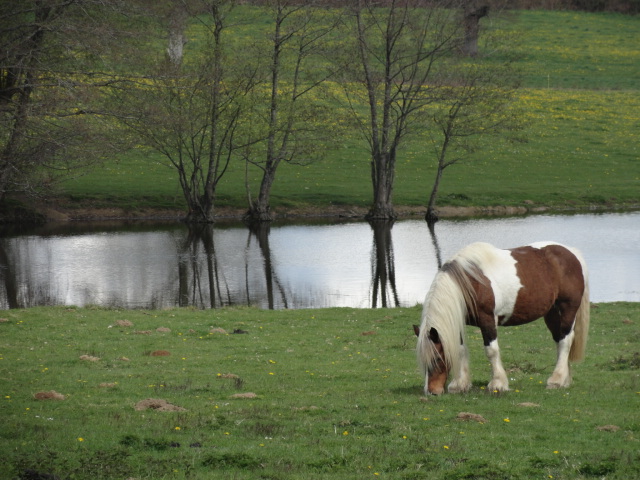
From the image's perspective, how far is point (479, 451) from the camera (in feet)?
31.3

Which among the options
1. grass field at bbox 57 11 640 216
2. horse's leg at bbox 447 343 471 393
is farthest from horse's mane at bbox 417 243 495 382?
grass field at bbox 57 11 640 216

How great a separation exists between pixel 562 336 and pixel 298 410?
4.91 metres

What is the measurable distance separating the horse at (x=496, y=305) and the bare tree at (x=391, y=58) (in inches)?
1371

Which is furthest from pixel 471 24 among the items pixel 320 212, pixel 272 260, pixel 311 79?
pixel 272 260

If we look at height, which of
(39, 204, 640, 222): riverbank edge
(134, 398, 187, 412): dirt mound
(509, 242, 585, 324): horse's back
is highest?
(39, 204, 640, 222): riverbank edge

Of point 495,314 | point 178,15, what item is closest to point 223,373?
point 495,314

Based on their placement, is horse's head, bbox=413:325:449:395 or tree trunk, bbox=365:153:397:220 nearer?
horse's head, bbox=413:325:449:395

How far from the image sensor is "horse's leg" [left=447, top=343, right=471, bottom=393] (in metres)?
12.7

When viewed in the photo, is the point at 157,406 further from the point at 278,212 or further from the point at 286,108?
the point at 278,212

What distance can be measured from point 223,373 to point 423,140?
177ft

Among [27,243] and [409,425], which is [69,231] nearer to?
[27,243]

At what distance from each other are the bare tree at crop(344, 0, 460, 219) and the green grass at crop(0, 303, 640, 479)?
3112 cm

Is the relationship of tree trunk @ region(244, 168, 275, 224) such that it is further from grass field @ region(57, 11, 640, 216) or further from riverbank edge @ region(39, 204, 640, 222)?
grass field @ region(57, 11, 640, 216)

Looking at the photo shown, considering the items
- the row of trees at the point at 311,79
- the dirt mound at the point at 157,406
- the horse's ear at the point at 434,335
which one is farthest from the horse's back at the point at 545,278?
the row of trees at the point at 311,79
